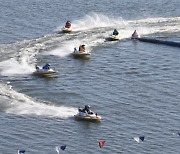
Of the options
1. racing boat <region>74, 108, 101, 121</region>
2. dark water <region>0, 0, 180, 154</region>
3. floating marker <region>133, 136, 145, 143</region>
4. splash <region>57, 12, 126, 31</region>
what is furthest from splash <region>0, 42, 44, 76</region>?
floating marker <region>133, 136, 145, 143</region>

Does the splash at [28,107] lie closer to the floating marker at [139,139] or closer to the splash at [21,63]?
the splash at [21,63]

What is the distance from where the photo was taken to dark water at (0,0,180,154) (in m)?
73.5

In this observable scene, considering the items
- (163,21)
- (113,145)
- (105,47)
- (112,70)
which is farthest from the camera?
(163,21)

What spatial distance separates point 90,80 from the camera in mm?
93312

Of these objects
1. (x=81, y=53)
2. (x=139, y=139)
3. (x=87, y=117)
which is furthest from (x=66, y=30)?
(x=139, y=139)

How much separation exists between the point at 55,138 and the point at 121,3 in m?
73.8

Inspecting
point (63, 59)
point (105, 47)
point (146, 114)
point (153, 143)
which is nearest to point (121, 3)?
point (105, 47)

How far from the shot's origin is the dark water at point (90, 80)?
73500 millimetres

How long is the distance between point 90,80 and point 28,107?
14723mm

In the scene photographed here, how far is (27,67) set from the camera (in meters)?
97.4

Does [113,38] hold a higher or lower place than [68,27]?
lower

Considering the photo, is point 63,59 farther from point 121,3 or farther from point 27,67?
point 121,3

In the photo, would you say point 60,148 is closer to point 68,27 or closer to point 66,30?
point 66,30

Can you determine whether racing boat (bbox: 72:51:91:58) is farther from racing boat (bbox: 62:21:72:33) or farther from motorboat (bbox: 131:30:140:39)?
racing boat (bbox: 62:21:72:33)
